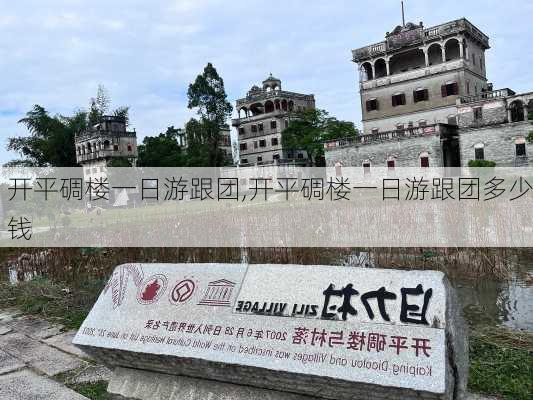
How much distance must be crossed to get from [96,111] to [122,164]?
1090 centimetres

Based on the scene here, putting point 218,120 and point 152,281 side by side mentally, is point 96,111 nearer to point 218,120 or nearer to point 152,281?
point 218,120

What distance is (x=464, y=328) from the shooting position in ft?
10.6

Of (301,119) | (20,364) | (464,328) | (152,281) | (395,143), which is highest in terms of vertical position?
(301,119)

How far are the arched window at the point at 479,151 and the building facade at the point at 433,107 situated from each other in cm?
5

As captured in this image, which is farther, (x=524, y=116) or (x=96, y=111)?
(x=96, y=111)

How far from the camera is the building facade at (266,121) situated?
41531 millimetres

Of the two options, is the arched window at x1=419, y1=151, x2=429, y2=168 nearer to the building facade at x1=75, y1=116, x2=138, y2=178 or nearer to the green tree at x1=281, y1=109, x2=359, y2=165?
the green tree at x1=281, y1=109, x2=359, y2=165

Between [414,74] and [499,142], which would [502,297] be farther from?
[414,74]

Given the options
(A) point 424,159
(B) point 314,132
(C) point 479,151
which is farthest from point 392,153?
(B) point 314,132

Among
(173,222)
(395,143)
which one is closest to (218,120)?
(395,143)

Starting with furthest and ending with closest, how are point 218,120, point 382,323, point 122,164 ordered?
point 122,164, point 218,120, point 382,323

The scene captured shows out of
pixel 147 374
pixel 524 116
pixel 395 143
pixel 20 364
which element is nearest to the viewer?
pixel 147 374

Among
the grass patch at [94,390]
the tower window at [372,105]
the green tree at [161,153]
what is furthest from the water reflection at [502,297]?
the green tree at [161,153]

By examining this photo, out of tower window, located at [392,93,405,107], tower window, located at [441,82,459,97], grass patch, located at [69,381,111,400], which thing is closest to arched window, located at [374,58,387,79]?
tower window, located at [392,93,405,107]
